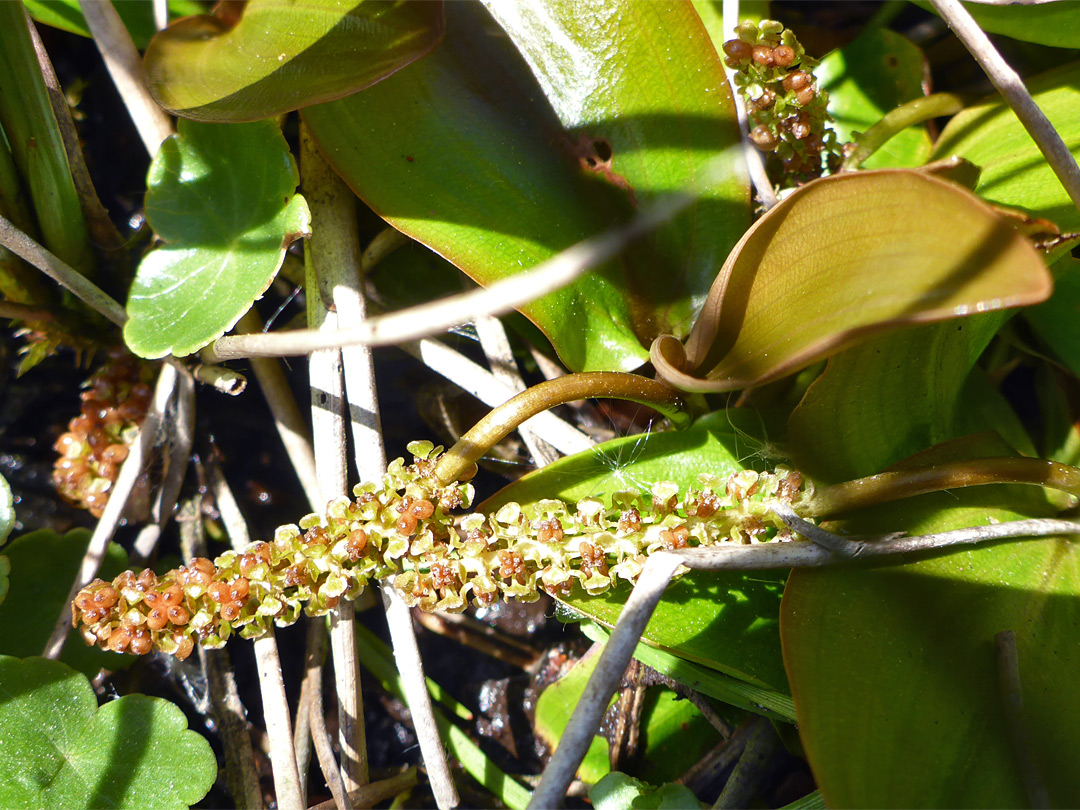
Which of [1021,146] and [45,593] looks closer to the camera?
[1021,146]

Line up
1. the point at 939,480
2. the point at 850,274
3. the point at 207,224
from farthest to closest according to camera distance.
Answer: the point at 207,224
the point at 939,480
the point at 850,274

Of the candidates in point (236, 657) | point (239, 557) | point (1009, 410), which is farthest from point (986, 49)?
point (236, 657)

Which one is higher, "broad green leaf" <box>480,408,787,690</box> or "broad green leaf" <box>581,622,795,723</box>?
"broad green leaf" <box>480,408,787,690</box>

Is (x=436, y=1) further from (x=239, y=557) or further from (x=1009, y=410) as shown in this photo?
(x=1009, y=410)

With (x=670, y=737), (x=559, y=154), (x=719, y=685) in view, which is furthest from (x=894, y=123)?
(x=670, y=737)

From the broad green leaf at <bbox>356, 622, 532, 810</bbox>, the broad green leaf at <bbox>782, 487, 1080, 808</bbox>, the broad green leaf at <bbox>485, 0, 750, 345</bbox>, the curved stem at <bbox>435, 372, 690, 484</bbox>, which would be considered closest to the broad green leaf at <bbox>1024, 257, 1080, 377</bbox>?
the broad green leaf at <bbox>782, 487, 1080, 808</bbox>

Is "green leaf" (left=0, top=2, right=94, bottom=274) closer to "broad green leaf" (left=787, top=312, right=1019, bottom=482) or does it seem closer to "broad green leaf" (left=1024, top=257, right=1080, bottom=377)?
"broad green leaf" (left=787, top=312, right=1019, bottom=482)

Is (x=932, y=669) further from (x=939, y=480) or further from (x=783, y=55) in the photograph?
(x=783, y=55)

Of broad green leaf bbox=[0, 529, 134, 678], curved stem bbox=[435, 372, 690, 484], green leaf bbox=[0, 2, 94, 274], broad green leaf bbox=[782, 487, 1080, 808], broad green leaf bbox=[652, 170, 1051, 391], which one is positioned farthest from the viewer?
broad green leaf bbox=[0, 529, 134, 678]
